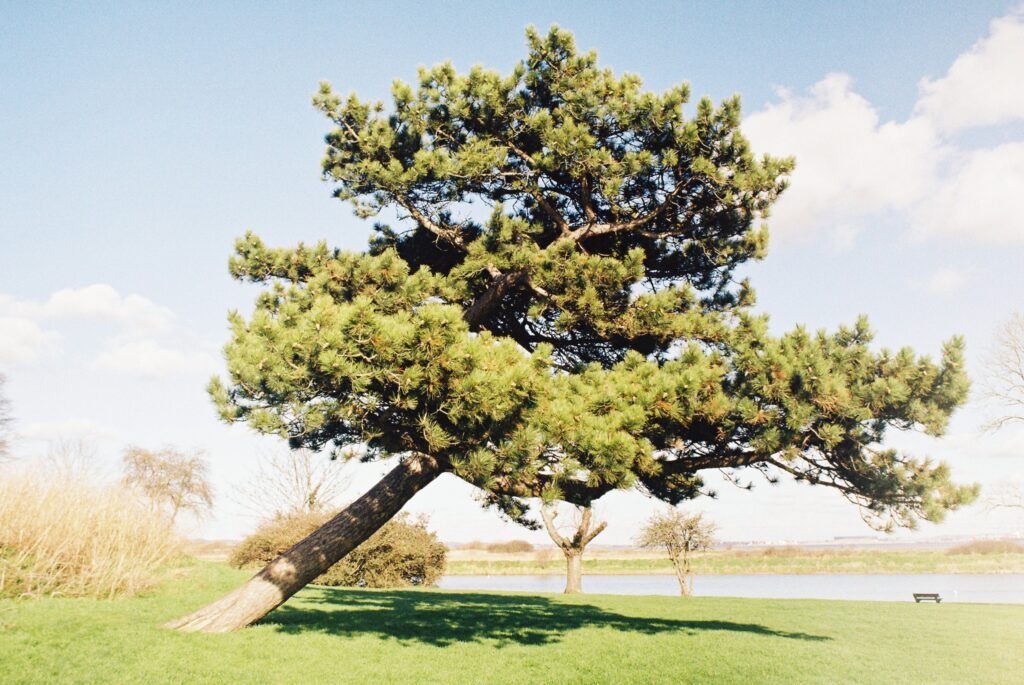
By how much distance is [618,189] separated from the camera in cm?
855

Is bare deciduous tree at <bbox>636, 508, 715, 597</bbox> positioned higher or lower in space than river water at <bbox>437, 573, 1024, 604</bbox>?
higher

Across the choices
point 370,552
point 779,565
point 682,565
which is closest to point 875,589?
point 682,565

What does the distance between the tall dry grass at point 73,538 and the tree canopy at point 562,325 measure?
4.02 m

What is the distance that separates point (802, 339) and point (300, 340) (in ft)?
17.8

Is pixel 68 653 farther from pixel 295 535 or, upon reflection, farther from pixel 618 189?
pixel 295 535

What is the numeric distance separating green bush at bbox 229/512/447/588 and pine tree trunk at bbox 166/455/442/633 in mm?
11649

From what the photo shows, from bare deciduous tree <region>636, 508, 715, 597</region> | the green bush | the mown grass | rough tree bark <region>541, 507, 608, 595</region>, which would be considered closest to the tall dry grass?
the green bush

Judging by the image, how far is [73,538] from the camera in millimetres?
8883

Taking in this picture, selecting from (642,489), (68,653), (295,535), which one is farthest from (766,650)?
(295,535)

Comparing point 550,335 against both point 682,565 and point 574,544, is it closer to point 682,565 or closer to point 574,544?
point 574,544

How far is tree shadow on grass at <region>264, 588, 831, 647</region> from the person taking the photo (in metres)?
8.73

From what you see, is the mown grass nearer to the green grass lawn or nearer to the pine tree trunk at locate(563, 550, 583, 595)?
the pine tree trunk at locate(563, 550, 583, 595)

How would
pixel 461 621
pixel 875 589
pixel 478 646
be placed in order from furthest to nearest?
pixel 875 589, pixel 461 621, pixel 478 646

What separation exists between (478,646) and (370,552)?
13.4 m
